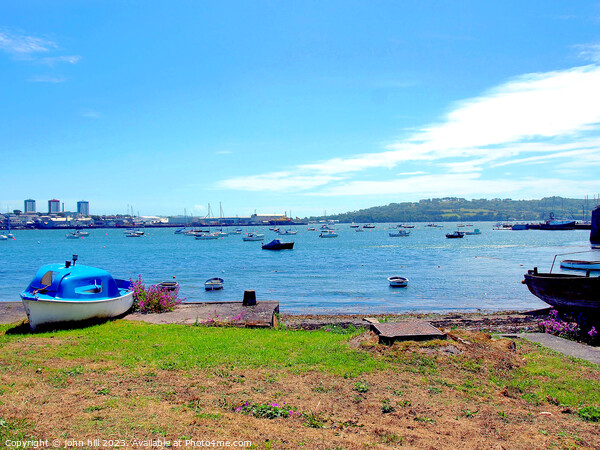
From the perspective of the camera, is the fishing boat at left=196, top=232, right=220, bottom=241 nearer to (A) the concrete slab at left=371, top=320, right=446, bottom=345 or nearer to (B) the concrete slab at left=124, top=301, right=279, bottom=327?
(B) the concrete slab at left=124, top=301, right=279, bottom=327

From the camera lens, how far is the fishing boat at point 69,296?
475 inches

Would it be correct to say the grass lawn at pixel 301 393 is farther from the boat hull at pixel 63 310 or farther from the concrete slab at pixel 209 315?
the concrete slab at pixel 209 315

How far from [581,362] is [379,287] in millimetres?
28314

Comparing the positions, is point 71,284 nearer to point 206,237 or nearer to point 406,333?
point 406,333

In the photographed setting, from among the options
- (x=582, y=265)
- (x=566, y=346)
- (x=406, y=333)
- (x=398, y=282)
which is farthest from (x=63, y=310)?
(x=398, y=282)

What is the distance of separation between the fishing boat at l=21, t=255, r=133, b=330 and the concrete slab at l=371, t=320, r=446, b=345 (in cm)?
839

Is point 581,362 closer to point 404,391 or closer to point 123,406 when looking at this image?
point 404,391

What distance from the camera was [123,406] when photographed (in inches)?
247

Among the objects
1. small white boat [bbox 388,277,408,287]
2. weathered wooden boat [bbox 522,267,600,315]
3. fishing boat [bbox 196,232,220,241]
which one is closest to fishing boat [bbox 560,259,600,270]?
weathered wooden boat [bbox 522,267,600,315]

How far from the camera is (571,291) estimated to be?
15156mm

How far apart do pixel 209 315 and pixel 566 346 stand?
35.5 ft

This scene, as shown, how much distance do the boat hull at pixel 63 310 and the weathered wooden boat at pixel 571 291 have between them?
50.0 ft

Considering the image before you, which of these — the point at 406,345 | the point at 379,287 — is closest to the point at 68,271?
the point at 406,345

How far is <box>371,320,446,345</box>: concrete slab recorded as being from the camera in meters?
9.99
